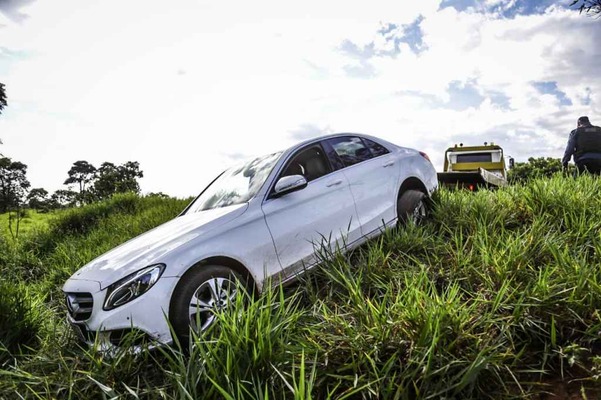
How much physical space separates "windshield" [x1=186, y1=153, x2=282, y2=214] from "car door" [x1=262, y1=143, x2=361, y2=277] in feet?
0.67

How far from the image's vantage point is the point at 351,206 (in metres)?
4.36

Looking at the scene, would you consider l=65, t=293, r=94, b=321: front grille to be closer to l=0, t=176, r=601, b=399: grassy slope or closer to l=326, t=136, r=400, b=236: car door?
l=0, t=176, r=601, b=399: grassy slope

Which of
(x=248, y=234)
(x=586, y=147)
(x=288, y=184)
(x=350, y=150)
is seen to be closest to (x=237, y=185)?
(x=288, y=184)

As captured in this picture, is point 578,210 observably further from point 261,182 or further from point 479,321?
point 261,182

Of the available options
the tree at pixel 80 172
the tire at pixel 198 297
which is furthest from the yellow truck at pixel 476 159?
the tree at pixel 80 172

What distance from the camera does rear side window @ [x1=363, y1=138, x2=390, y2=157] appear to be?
5.06m

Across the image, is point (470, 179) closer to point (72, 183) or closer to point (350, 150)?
point (350, 150)

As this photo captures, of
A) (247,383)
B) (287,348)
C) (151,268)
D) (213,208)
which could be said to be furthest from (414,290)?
(213,208)

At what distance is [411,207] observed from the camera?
4.94m

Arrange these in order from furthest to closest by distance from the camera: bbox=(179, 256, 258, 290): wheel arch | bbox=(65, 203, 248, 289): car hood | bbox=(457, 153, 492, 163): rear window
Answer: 1. bbox=(457, 153, 492, 163): rear window
2. bbox=(179, 256, 258, 290): wheel arch
3. bbox=(65, 203, 248, 289): car hood

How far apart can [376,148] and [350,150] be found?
49cm

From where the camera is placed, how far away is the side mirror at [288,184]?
3670 mm

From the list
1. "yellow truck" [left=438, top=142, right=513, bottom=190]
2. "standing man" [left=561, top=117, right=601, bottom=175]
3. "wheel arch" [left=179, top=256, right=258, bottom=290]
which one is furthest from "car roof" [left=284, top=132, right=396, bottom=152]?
"yellow truck" [left=438, top=142, right=513, bottom=190]

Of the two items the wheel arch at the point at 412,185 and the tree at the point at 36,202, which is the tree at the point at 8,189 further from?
the wheel arch at the point at 412,185
